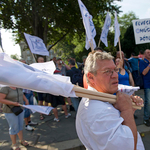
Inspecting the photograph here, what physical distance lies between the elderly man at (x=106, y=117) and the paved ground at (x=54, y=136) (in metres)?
2.48

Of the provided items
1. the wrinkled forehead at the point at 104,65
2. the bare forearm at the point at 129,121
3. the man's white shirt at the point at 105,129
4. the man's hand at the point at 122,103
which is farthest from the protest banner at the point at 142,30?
the man's white shirt at the point at 105,129

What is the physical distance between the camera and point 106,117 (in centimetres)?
100

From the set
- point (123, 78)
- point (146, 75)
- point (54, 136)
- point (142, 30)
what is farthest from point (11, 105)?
point (142, 30)

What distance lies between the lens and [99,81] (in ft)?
4.14

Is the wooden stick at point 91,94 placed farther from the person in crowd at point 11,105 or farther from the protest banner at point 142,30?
the protest banner at point 142,30

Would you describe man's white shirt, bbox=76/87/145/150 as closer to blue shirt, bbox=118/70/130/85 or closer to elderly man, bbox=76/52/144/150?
elderly man, bbox=76/52/144/150

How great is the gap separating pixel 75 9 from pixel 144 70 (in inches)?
309

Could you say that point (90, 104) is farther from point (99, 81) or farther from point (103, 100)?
point (99, 81)

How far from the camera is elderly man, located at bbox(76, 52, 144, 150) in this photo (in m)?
0.96

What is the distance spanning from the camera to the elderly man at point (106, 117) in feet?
3.13

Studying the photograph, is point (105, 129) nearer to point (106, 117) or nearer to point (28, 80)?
point (106, 117)

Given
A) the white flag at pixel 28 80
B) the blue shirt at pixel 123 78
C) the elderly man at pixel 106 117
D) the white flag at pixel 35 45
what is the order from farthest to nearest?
1. the white flag at pixel 35 45
2. the blue shirt at pixel 123 78
3. the elderly man at pixel 106 117
4. the white flag at pixel 28 80

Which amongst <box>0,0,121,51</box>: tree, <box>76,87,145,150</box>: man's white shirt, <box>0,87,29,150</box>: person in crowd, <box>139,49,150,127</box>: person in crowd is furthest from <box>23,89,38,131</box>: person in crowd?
<box>0,0,121,51</box>: tree

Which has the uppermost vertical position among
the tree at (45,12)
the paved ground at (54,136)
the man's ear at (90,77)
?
the tree at (45,12)
